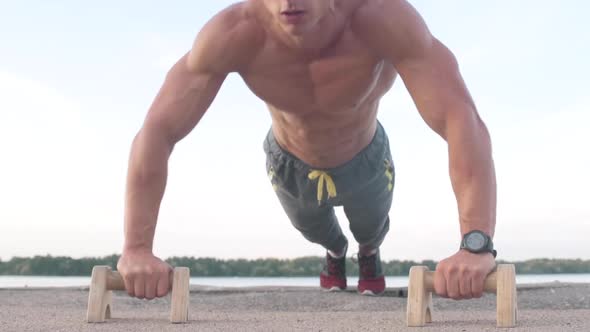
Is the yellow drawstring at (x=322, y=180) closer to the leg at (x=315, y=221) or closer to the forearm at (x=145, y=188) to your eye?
the leg at (x=315, y=221)

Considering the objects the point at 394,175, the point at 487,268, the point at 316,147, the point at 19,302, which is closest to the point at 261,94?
the point at 316,147

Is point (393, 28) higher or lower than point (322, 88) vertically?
higher

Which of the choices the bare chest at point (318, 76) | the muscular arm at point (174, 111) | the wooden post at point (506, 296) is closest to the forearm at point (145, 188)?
the muscular arm at point (174, 111)

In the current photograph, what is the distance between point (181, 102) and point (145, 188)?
347 millimetres

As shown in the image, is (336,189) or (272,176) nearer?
(336,189)

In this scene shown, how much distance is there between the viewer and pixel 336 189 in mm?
4152

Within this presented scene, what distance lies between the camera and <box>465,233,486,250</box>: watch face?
2.46 m

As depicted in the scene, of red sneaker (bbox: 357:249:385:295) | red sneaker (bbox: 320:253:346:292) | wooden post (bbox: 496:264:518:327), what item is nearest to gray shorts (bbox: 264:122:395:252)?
red sneaker (bbox: 357:249:385:295)

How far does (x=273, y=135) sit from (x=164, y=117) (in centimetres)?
138

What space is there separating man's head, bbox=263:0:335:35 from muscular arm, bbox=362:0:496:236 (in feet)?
0.78

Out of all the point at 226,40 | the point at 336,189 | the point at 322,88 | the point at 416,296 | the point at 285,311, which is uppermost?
the point at 226,40

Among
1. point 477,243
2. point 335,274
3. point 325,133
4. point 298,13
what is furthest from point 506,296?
point 335,274

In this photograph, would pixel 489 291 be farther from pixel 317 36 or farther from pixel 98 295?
pixel 98 295

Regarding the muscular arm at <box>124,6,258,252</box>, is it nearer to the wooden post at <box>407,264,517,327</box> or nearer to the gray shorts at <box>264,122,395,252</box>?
the wooden post at <box>407,264,517,327</box>
